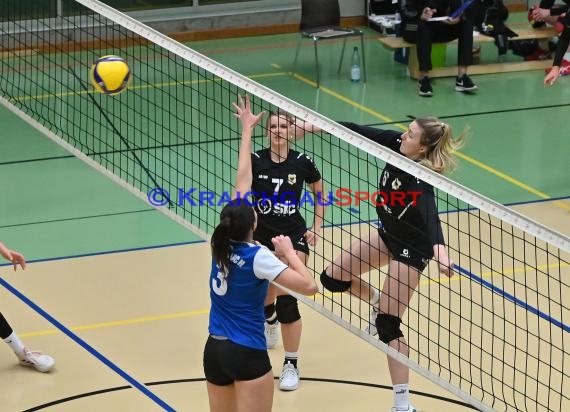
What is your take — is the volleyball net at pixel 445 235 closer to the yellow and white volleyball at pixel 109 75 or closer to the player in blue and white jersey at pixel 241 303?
the yellow and white volleyball at pixel 109 75

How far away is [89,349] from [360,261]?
7.13 feet

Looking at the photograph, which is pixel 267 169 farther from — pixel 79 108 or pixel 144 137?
pixel 79 108

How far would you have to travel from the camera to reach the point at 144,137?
1268 centimetres

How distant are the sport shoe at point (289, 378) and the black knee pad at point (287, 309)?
1.04ft

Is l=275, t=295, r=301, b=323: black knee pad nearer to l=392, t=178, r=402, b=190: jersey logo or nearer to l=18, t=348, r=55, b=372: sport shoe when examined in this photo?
l=392, t=178, r=402, b=190: jersey logo

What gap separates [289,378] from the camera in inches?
295

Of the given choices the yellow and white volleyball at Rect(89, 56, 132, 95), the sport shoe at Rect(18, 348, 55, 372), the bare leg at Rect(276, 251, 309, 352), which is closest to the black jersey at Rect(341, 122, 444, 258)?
the bare leg at Rect(276, 251, 309, 352)

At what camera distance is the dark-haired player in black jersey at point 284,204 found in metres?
7.35

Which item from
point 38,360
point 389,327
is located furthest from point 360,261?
point 38,360

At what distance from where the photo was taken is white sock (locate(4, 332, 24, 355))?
768 centimetres

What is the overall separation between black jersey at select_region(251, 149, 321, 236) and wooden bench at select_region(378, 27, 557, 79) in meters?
7.57

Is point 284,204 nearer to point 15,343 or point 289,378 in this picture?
point 289,378

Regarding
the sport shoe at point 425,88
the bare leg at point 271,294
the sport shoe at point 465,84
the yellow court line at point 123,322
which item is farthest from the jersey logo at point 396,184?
the sport shoe at point 465,84

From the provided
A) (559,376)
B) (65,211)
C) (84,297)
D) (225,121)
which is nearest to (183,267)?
(84,297)
